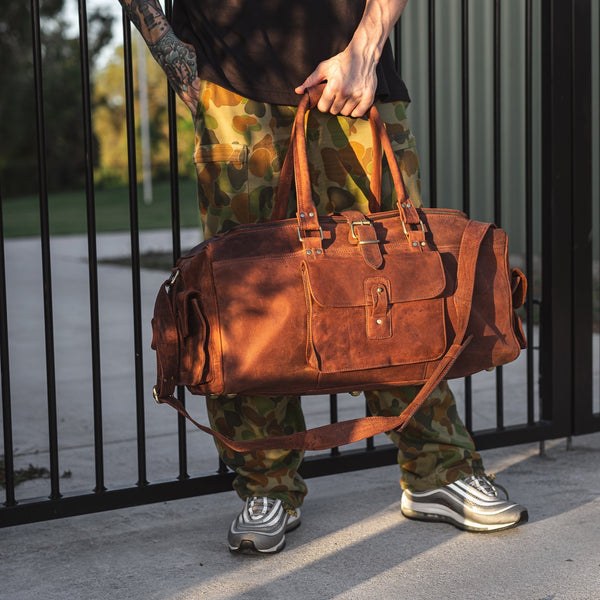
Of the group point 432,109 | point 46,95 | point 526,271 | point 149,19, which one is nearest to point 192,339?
point 149,19

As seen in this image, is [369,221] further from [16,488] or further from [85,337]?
[85,337]

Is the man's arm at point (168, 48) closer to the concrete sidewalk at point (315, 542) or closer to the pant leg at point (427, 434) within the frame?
the pant leg at point (427, 434)

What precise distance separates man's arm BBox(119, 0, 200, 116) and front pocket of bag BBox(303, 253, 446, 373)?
1.75ft

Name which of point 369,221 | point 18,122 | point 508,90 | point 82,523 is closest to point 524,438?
point 369,221

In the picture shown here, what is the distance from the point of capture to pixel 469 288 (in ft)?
6.77

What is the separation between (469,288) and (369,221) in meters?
0.27

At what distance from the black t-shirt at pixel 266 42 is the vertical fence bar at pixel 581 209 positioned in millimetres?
975

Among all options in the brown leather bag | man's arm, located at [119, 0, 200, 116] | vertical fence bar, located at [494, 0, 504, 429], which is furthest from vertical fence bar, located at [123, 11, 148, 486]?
vertical fence bar, located at [494, 0, 504, 429]

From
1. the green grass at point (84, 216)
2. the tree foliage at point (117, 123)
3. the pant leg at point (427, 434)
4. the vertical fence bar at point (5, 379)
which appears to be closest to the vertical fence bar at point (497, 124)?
the pant leg at point (427, 434)

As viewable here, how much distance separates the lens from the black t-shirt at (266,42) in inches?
83.0

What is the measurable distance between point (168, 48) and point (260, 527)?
112cm

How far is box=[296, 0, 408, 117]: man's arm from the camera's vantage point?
207 centimetres

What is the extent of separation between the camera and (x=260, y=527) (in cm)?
217

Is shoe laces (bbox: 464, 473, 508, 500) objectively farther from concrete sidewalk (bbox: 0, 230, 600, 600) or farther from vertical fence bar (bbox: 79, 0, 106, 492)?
vertical fence bar (bbox: 79, 0, 106, 492)
